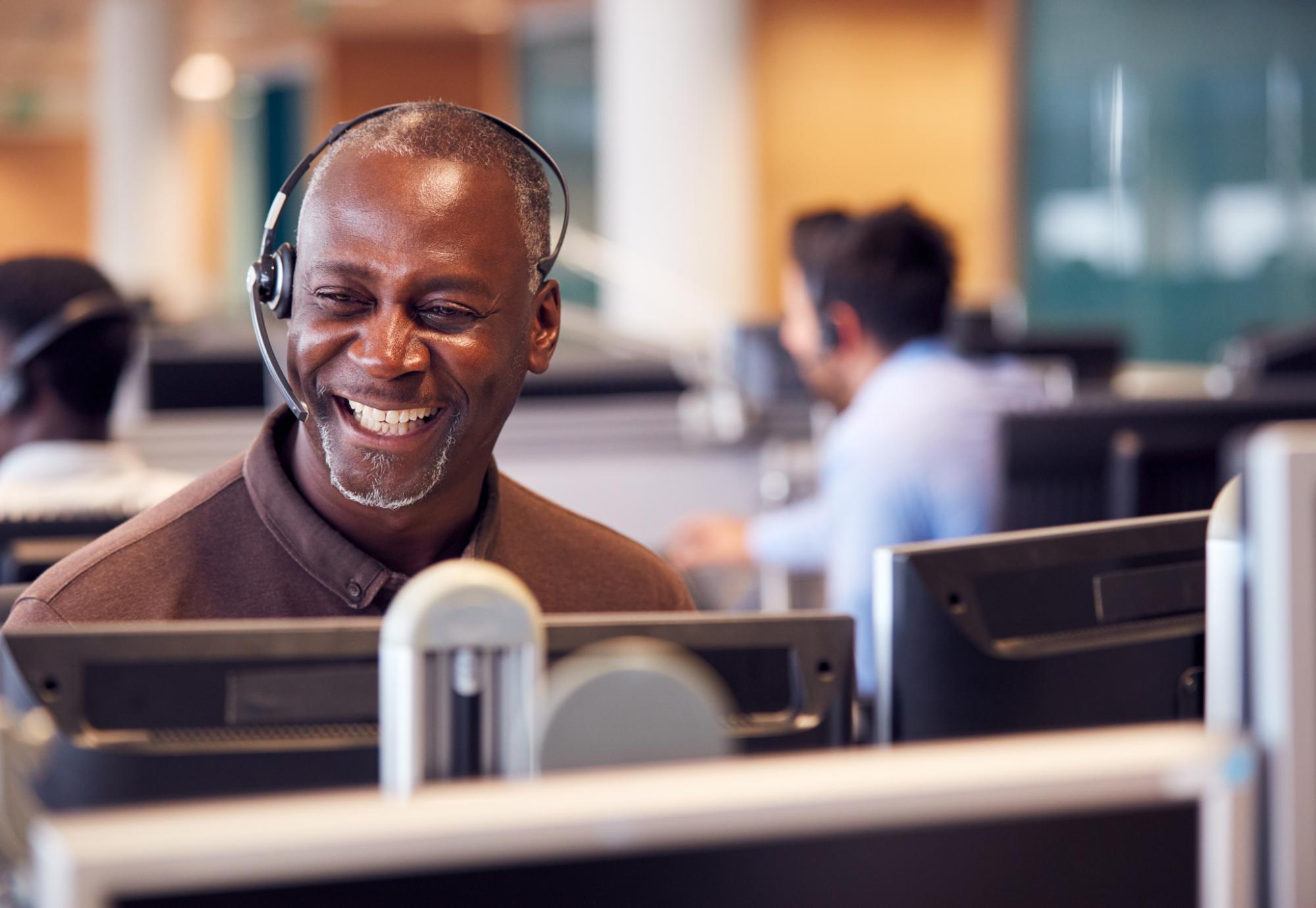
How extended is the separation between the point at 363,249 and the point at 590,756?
1.84ft

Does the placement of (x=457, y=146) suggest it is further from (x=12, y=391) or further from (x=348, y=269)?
(x=12, y=391)

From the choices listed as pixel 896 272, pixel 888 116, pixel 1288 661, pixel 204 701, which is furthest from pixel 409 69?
pixel 1288 661

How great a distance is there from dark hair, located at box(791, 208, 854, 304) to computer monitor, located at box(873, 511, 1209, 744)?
1.89m

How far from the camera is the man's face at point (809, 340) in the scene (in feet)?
9.57

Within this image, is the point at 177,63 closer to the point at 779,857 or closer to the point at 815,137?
the point at 815,137

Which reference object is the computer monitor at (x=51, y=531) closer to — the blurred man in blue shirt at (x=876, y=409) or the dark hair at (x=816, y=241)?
the blurred man in blue shirt at (x=876, y=409)

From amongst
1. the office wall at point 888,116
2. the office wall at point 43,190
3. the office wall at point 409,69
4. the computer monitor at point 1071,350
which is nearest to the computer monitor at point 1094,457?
the computer monitor at point 1071,350

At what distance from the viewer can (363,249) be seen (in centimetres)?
108

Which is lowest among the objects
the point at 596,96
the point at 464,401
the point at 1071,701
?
the point at 1071,701

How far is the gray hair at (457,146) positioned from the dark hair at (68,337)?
1.14 meters

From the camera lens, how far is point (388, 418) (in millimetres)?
1106

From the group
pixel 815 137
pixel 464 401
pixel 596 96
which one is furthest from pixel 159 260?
pixel 464 401

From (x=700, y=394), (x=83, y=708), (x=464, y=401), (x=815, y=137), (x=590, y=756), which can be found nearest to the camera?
(x=590, y=756)

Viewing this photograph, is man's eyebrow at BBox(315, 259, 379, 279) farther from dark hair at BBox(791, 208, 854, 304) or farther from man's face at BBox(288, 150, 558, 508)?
dark hair at BBox(791, 208, 854, 304)
